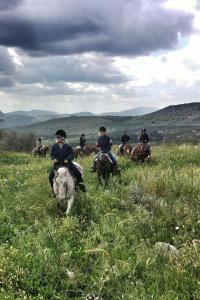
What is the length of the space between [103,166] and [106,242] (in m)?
10.2

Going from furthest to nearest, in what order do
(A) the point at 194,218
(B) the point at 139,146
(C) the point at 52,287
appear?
1. (B) the point at 139,146
2. (A) the point at 194,218
3. (C) the point at 52,287

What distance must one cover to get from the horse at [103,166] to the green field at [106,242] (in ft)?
4.49

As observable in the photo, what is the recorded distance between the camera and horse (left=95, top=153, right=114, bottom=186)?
2331cm

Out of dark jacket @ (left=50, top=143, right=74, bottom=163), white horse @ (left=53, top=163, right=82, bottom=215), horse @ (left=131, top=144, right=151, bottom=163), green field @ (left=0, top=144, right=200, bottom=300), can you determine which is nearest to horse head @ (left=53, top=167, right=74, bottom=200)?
white horse @ (left=53, top=163, right=82, bottom=215)

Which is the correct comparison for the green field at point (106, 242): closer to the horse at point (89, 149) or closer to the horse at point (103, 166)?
the horse at point (103, 166)

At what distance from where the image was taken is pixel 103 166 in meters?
23.3

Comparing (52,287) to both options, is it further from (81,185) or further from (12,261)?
(81,185)

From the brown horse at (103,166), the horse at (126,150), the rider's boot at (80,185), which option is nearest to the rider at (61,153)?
the rider's boot at (80,185)

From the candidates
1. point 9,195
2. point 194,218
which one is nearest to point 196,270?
point 194,218

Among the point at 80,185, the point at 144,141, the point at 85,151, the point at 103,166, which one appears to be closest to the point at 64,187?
the point at 80,185

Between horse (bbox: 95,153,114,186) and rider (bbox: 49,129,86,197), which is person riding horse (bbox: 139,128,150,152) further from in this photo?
rider (bbox: 49,129,86,197)

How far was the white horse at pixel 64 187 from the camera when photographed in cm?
1705

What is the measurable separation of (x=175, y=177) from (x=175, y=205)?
12.8 ft

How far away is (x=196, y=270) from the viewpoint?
11469 millimetres
